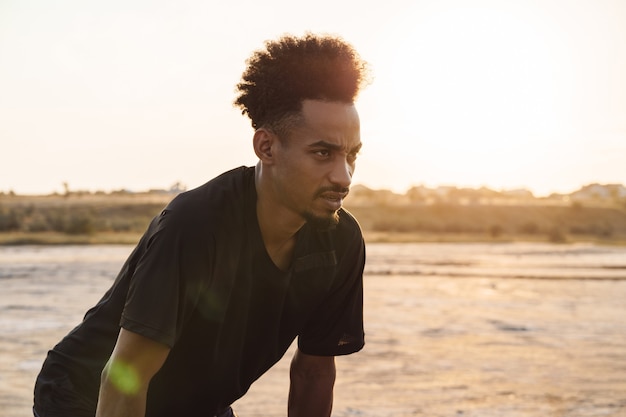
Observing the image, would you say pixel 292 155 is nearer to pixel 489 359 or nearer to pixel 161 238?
pixel 161 238

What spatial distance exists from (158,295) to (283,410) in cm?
439

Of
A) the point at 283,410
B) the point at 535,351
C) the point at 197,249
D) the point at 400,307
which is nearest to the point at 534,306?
the point at 400,307

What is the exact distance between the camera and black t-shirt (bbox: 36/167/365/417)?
254 cm

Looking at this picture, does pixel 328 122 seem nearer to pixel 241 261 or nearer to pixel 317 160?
pixel 317 160

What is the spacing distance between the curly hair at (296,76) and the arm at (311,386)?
0.99 metres

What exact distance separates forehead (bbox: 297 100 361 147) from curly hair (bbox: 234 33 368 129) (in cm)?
3

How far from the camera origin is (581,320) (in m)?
12.0

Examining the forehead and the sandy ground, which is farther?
the sandy ground

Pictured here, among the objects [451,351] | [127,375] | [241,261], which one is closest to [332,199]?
[241,261]

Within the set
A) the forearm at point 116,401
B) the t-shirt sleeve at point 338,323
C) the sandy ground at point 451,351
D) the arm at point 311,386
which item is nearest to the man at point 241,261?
the forearm at point 116,401

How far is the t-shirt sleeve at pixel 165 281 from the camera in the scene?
8.18 feet

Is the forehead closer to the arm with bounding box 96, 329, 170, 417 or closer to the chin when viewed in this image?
the chin

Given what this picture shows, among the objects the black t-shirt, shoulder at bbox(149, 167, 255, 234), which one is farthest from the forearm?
shoulder at bbox(149, 167, 255, 234)

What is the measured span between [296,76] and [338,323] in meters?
→ 1.03
